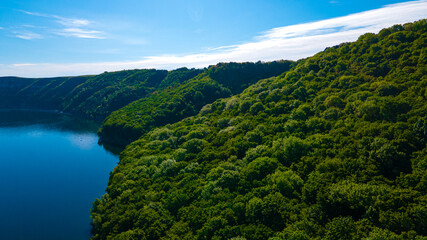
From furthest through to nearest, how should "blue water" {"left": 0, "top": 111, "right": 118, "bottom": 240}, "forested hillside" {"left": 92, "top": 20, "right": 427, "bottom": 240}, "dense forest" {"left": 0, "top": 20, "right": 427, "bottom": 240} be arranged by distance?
"blue water" {"left": 0, "top": 111, "right": 118, "bottom": 240}, "dense forest" {"left": 0, "top": 20, "right": 427, "bottom": 240}, "forested hillside" {"left": 92, "top": 20, "right": 427, "bottom": 240}

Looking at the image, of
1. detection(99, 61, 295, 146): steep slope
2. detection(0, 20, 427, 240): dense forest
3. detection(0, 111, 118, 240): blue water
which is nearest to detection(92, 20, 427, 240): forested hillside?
detection(0, 20, 427, 240): dense forest

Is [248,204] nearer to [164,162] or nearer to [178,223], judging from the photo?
[178,223]

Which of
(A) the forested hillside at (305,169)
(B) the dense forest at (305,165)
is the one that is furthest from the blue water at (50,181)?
(A) the forested hillside at (305,169)

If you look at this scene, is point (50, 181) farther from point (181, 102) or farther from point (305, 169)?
point (305, 169)

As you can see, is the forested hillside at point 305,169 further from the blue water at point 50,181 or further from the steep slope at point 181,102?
the steep slope at point 181,102

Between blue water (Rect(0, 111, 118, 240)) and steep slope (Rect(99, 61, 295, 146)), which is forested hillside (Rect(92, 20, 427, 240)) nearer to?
blue water (Rect(0, 111, 118, 240))

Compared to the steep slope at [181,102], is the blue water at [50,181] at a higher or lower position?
lower

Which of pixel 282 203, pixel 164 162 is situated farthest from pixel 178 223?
pixel 164 162
